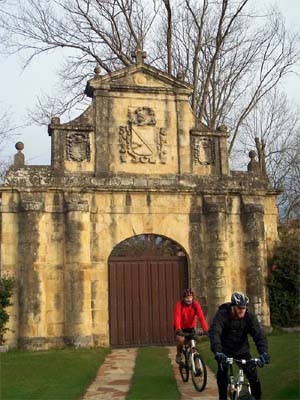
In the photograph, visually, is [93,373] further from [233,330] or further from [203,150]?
[203,150]

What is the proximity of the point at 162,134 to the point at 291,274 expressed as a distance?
5.55 meters

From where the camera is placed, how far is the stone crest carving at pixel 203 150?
1725cm

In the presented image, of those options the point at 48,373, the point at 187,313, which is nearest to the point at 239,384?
the point at 187,313

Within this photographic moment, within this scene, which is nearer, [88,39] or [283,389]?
[283,389]

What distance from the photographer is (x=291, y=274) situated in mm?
16672

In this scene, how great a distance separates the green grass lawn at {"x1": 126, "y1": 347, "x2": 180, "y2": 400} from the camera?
8.97 metres

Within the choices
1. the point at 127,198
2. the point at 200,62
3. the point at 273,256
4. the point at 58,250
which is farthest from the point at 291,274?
the point at 200,62

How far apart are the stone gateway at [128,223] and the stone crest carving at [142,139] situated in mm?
33

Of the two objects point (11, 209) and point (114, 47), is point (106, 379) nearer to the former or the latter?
point (11, 209)

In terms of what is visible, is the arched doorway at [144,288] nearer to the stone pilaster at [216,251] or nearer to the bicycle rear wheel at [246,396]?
the stone pilaster at [216,251]

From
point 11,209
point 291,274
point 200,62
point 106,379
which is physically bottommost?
point 106,379

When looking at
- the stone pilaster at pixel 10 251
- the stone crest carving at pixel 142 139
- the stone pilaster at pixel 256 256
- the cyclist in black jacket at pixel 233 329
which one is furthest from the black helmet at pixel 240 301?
the stone crest carving at pixel 142 139

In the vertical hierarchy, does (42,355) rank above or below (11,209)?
below

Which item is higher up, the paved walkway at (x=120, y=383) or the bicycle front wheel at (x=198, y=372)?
the bicycle front wheel at (x=198, y=372)
